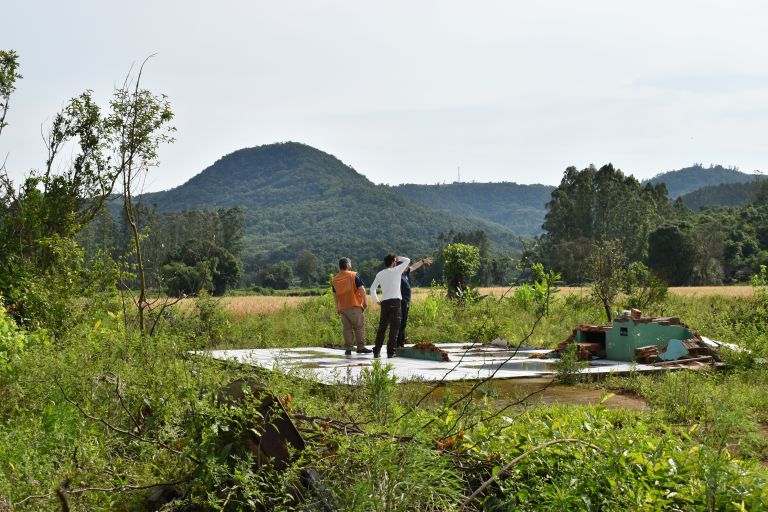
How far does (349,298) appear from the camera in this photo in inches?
469

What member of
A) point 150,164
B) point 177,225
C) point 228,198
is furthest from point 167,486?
point 228,198

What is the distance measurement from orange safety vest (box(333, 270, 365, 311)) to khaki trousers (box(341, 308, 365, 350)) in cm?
14

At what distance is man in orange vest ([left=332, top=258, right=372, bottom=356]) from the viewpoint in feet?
39.0

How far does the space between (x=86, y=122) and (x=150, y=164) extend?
2358 millimetres

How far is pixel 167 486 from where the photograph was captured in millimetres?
4094

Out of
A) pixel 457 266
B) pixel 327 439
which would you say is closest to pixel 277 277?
pixel 457 266

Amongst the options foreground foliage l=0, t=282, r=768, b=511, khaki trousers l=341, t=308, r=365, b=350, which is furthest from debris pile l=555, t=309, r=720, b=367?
foreground foliage l=0, t=282, r=768, b=511

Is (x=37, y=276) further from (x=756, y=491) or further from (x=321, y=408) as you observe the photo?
(x=756, y=491)

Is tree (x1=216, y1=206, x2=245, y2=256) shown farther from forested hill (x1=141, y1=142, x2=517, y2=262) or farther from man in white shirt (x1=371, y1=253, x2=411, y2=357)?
man in white shirt (x1=371, y1=253, x2=411, y2=357)

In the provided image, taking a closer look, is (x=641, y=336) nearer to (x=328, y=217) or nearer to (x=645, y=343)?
(x=645, y=343)

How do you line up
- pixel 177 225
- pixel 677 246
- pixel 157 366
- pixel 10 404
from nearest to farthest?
pixel 157 366
pixel 10 404
pixel 677 246
pixel 177 225

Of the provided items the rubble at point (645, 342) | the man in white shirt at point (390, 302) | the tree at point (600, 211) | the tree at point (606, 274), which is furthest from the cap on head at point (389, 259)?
the tree at point (600, 211)

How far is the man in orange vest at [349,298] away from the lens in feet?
39.0

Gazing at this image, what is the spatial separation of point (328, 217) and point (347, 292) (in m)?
155
